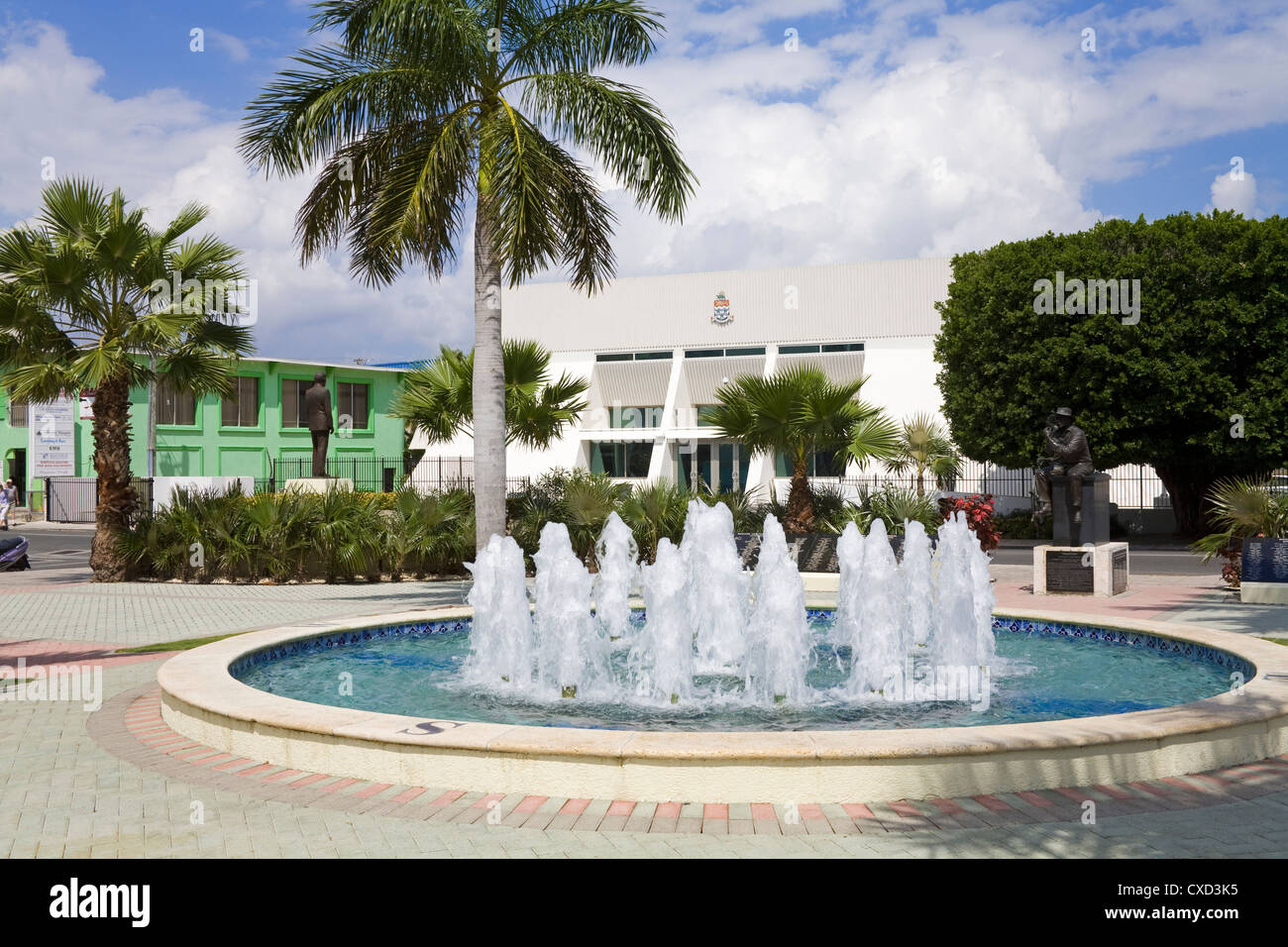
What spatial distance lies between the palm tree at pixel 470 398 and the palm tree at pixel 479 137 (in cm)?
553

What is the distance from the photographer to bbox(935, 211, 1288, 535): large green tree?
86.8 ft

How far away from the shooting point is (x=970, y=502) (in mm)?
17422

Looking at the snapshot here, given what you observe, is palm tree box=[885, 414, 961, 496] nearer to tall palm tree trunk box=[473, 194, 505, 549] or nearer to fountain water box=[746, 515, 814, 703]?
tall palm tree trunk box=[473, 194, 505, 549]

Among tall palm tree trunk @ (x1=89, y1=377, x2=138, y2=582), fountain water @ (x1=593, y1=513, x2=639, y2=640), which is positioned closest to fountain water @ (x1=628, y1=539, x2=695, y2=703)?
fountain water @ (x1=593, y1=513, x2=639, y2=640)

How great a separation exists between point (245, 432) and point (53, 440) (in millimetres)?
7147

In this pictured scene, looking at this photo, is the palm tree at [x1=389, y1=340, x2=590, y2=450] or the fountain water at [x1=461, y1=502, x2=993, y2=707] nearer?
the fountain water at [x1=461, y1=502, x2=993, y2=707]

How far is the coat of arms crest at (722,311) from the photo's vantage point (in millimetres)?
50125

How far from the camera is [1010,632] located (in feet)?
38.9

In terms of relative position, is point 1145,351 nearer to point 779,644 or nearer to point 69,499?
point 779,644

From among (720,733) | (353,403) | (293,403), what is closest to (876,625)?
(720,733)

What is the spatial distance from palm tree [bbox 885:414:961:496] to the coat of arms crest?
12.3 metres

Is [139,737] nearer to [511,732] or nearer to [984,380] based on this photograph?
[511,732]
